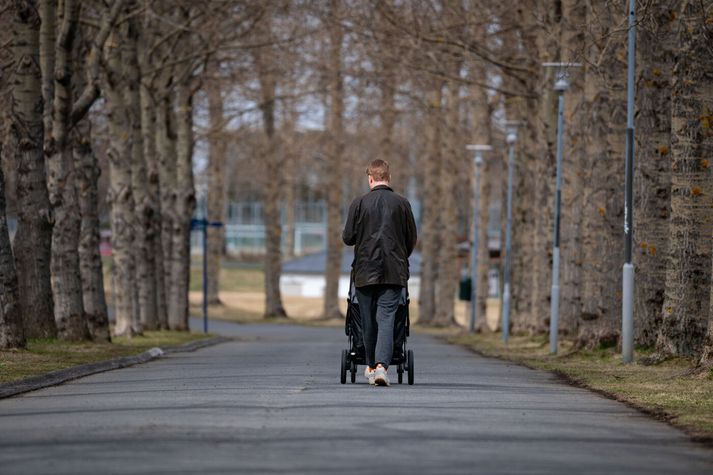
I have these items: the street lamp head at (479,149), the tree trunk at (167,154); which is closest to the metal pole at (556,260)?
the tree trunk at (167,154)

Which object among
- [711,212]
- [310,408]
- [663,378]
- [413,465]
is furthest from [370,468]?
[711,212]

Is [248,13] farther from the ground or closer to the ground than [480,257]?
farther from the ground

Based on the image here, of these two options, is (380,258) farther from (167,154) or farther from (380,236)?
(167,154)

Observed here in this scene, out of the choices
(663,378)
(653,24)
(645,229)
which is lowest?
(663,378)

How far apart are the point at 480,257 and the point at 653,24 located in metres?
29.0

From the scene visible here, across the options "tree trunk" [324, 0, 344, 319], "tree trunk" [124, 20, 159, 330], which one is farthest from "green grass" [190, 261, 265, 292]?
"tree trunk" [124, 20, 159, 330]

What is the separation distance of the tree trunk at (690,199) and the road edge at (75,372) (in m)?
6.83

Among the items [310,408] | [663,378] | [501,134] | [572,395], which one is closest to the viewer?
[310,408]

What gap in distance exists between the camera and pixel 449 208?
52688mm

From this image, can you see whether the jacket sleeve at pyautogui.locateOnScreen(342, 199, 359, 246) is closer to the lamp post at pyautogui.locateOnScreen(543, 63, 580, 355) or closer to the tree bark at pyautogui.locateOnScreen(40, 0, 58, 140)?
the tree bark at pyautogui.locateOnScreen(40, 0, 58, 140)

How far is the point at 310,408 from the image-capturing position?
38.2ft

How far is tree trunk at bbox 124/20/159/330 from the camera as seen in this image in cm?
3133

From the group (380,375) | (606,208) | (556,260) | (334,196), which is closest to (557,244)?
(556,260)

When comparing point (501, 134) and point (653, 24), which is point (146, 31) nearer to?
point (653, 24)
